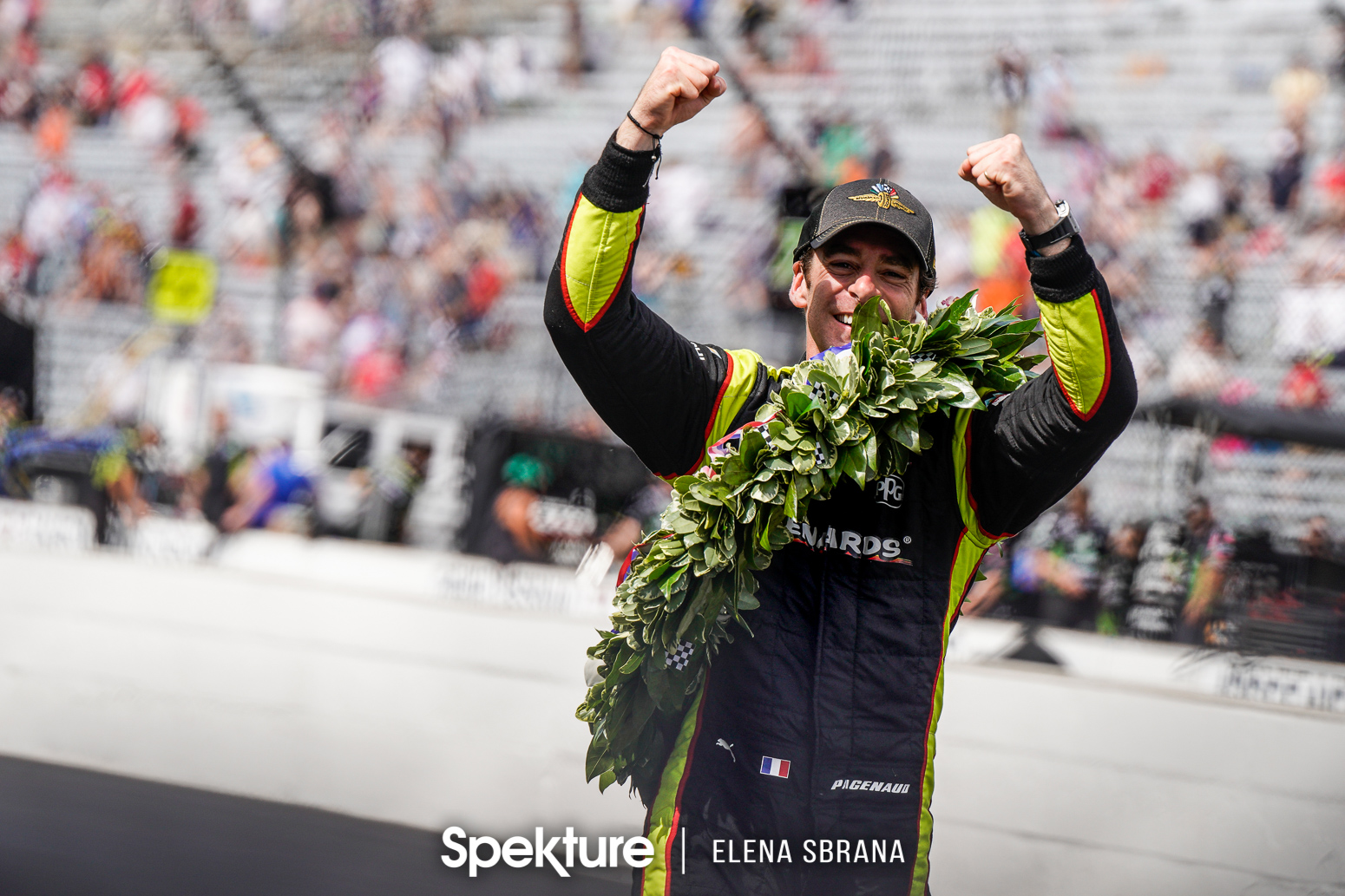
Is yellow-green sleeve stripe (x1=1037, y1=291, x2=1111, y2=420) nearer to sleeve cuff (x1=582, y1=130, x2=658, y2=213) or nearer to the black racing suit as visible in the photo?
the black racing suit

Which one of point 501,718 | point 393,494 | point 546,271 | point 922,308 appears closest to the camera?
point 922,308

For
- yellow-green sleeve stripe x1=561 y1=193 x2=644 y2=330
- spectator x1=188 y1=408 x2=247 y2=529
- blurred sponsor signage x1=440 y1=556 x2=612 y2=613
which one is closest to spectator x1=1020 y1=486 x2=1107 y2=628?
blurred sponsor signage x1=440 y1=556 x2=612 y2=613

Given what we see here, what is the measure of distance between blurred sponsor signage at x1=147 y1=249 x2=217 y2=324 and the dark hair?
886 cm

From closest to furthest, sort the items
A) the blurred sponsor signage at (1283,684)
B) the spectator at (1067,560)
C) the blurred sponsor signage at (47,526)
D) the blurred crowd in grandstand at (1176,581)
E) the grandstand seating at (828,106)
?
the blurred sponsor signage at (1283,684), the blurred crowd in grandstand at (1176,581), the spectator at (1067,560), the blurred sponsor signage at (47,526), the grandstand seating at (828,106)

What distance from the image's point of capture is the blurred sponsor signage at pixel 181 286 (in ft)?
33.6

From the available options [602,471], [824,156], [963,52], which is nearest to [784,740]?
[602,471]

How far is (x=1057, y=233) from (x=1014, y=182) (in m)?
0.10

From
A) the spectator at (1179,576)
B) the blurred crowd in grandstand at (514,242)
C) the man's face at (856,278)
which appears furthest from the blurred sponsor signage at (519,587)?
the man's face at (856,278)

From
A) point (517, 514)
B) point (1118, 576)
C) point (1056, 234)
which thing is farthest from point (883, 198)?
point (517, 514)

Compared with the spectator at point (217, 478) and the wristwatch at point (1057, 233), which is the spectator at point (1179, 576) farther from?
A: the spectator at point (217, 478)

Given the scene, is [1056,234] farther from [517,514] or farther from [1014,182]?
[517,514]

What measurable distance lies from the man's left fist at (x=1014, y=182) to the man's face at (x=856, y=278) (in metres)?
0.26

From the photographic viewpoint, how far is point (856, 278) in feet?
6.97

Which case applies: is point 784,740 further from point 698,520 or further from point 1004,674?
point 1004,674
